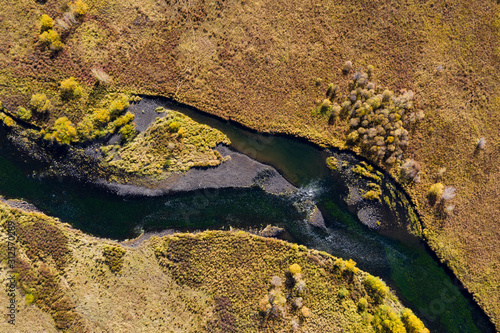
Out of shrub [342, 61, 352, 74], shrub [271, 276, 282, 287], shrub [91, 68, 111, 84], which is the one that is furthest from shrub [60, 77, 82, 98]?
shrub [342, 61, 352, 74]

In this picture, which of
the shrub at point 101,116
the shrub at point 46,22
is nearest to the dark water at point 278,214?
the shrub at point 101,116

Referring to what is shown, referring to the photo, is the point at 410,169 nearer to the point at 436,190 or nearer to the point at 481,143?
the point at 436,190

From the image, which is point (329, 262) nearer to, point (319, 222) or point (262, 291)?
point (319, 222)

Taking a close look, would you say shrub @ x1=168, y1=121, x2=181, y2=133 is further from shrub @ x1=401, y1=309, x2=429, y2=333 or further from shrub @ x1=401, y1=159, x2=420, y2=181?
shrub @ x1=401, y1=309, x2=429, y2=333

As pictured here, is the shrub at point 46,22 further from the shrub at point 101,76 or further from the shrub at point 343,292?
the shrub at point 343,292

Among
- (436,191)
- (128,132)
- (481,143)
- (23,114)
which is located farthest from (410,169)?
(23,114)
